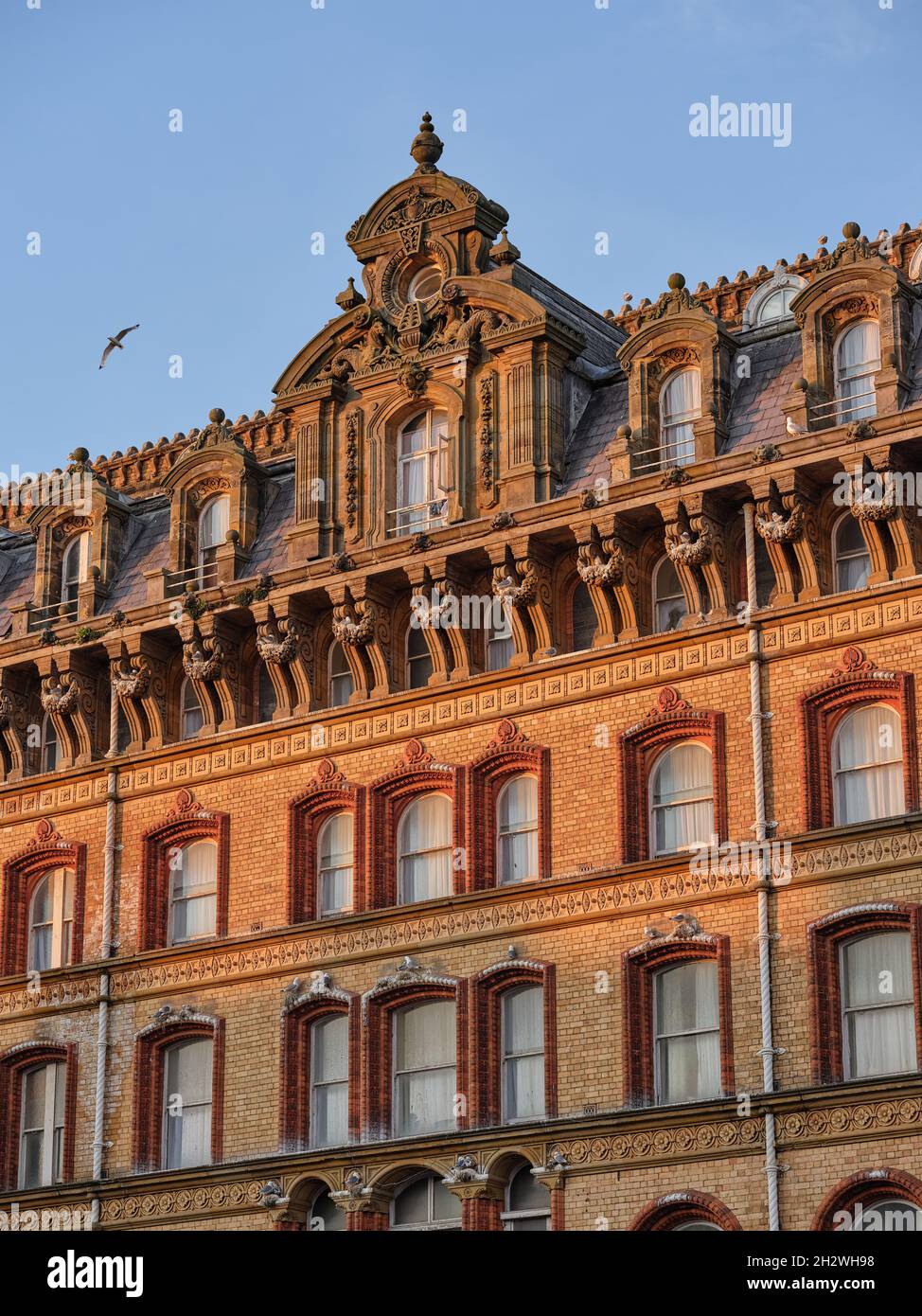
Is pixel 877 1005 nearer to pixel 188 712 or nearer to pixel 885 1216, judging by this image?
pixel 885 1216

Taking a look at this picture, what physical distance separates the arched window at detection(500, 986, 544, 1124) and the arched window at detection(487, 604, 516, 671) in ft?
19.1

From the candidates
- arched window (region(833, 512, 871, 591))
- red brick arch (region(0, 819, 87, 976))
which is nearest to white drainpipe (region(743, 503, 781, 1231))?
arched window (region(833, 512, 871, 591))

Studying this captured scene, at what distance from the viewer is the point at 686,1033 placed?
155 ft

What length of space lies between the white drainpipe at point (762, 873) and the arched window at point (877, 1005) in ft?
3.72

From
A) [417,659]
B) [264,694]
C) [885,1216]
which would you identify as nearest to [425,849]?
[417,659]

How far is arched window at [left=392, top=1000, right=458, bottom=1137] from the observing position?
49.3 metres

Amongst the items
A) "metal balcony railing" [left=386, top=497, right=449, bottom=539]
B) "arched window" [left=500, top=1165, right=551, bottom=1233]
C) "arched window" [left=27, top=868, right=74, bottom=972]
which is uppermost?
"metal balcony railing" [left=386, top=497, right=449, bottom=539]

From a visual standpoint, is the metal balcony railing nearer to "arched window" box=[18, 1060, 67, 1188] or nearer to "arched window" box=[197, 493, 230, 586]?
"arched window" box=[197, 493, 230, 586]

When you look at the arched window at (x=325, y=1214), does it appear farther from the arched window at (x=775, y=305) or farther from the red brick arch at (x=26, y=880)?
the arched window at (x=775, y=305)

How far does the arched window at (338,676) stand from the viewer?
5331 cm
